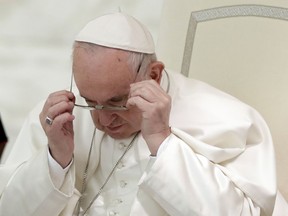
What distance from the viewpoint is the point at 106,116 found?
165 cm

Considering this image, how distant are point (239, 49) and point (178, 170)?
74 cm

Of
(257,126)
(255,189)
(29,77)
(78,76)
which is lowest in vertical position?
(29,77)

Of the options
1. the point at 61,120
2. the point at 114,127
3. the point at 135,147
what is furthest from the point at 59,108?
the point at 135,147

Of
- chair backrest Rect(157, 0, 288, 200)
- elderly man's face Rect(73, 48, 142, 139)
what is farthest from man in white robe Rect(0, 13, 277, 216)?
chair backrest Rect(157, 0, 288, 200)

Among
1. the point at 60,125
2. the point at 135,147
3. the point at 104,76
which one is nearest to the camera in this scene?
the point at 104,76

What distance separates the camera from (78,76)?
63.3 inches

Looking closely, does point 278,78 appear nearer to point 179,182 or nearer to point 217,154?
point 217,154

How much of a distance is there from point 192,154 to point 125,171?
10.0 inches

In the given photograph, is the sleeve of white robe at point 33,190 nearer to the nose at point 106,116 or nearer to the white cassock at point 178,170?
the white cassock at point 178,170

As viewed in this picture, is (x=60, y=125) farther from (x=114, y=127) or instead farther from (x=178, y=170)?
(x=178, y=170)

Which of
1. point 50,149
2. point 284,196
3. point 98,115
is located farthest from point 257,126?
point 50,149

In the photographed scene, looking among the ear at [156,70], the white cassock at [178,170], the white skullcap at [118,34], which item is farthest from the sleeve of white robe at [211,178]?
the white skullcap at [118,34]

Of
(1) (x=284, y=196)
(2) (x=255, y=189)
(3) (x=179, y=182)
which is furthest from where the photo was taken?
(1) (x=284, y=196)

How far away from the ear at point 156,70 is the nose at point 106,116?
15 cm
